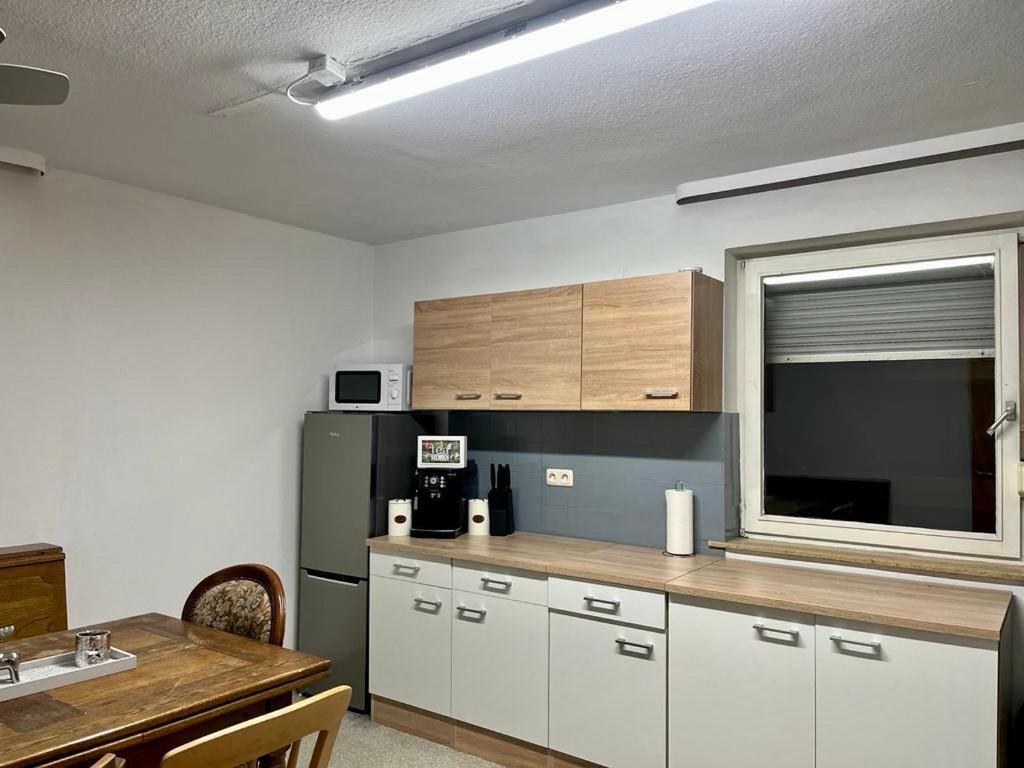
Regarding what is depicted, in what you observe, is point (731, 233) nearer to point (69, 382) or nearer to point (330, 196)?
point (330, 196)

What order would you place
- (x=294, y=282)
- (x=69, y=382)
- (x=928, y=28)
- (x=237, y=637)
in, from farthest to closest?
(x=294, y=282), (x=69, y=382), (x=237, y=637), (x=928, y=28)

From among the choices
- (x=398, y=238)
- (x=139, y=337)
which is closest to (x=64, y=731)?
(x=139, y=337)

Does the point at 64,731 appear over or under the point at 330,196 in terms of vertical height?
under

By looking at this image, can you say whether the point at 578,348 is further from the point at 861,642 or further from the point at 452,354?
the point at 861,642

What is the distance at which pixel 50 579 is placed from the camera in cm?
311

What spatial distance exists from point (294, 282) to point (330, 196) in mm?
784

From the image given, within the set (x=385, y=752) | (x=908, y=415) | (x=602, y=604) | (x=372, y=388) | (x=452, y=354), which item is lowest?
(x=385, y=752)

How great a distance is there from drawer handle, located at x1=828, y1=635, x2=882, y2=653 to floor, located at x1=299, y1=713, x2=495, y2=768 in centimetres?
163

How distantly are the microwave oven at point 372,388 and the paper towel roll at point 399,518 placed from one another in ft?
1.71

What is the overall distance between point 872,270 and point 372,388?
2515mm

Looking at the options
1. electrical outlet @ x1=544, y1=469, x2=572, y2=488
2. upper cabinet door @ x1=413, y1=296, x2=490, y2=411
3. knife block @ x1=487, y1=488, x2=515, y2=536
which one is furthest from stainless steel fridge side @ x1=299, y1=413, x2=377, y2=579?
electrical outlet @ x1=544, y1=469, x2=572, y2=488

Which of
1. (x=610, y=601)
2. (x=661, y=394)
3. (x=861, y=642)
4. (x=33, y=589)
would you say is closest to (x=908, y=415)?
(x=661, y=394)

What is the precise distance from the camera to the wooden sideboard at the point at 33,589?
2967mm

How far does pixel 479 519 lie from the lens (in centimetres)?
394
